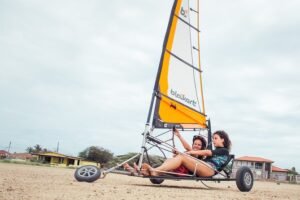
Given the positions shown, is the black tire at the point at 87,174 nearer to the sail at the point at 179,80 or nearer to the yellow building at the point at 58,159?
the sail at the point at 179,80

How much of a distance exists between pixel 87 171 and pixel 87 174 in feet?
0.27

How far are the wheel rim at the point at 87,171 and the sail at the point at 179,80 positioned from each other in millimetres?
1901

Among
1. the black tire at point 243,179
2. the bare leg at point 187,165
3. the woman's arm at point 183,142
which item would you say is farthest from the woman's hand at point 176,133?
the black tire at point 243,179

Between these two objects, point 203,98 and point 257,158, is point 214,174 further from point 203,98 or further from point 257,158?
point 257,158

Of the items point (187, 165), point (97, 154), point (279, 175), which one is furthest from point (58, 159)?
point (187, 165)

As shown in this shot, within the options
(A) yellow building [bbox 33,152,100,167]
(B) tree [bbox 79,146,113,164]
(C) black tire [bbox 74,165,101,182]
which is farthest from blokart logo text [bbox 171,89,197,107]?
(B) tree [bbox 79,146,113,164]

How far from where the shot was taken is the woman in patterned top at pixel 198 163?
24.0 ft

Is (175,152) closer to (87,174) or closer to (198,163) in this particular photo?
(198,163)

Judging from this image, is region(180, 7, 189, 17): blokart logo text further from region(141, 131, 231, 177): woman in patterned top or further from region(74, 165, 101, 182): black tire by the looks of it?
region(74, 165, 101, 182): black tire

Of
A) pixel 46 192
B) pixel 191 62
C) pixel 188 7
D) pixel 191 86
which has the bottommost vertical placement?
pixel 46 192

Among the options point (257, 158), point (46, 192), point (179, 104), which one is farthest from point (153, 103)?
point (257, 158)

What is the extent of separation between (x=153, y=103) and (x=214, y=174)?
7.05ft

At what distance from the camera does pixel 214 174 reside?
7660 millimetres

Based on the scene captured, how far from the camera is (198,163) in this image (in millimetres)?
7398
